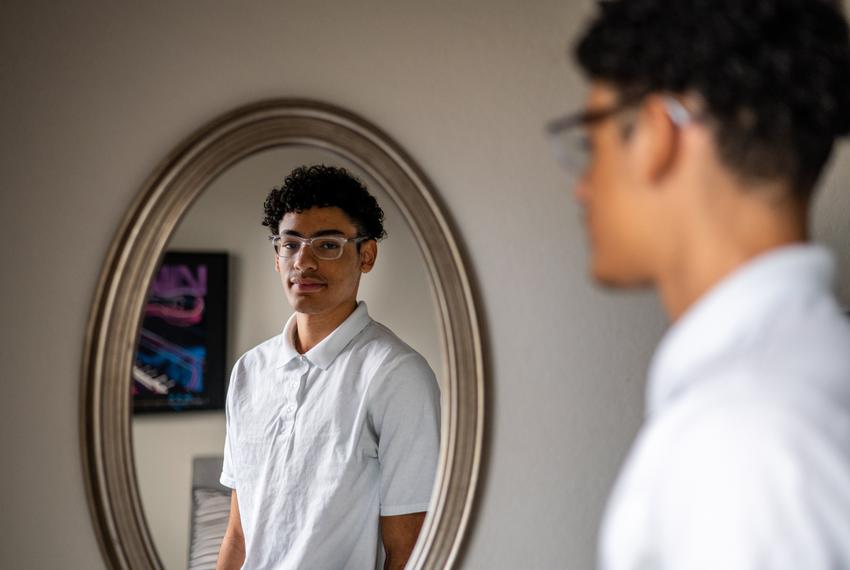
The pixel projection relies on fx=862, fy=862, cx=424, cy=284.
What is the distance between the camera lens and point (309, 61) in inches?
59.6

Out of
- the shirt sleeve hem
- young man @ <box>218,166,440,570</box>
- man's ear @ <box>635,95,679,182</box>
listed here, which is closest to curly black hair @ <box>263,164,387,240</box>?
young man @ <box>218,166,440,570</box>

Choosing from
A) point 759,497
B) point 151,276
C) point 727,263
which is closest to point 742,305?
point 727,263

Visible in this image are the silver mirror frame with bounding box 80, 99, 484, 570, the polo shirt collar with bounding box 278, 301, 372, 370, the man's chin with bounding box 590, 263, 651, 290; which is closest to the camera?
the man's chin with bounding box 590, 263, 651, 290

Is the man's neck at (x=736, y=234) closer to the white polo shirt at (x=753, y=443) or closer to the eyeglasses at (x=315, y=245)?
the white polo shirt at (x=753, y=443)

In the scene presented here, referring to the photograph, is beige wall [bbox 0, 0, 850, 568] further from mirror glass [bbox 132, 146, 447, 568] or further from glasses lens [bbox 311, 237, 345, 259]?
glasses lens [bbox 311, 237, 345, 259]

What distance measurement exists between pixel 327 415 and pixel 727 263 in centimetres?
91

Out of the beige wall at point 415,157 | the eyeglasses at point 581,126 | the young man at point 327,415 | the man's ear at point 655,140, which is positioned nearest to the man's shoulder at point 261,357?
the young man at point 327,415

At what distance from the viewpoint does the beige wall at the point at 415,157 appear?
138cm

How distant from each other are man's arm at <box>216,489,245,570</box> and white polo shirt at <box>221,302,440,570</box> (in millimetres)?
10

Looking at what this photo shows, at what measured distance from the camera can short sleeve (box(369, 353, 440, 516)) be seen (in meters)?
1.48

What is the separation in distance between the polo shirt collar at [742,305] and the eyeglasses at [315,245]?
879mm

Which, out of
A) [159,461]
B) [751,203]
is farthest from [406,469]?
[751,203]

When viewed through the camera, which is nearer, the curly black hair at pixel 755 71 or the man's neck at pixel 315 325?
the curly black hair at pixel 755 71

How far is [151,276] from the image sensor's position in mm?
1402
